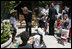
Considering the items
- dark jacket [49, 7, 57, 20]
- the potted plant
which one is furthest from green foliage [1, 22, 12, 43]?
dark jacket [49, 7, 57, 20]

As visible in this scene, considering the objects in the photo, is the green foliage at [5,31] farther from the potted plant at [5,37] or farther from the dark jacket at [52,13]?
the dark jacket at [52,13]

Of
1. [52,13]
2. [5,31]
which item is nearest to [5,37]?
[5,31]

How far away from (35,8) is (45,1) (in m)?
1.17

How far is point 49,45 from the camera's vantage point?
22.7ft

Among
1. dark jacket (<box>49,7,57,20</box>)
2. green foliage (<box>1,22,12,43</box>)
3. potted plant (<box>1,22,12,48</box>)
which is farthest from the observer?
dark jacket (<box>49,7,57,20</box>)

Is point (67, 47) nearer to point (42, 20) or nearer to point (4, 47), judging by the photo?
point (42, 20)

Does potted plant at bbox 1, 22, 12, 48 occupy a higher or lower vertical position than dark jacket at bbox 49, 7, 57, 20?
lower

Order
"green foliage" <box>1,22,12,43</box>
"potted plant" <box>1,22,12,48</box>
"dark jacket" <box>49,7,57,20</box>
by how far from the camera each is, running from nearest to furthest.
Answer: "potted plant" <box>1,22,12,48</box>
"green foliage" <box>1,22,12,43</box>
"dark jacket" <box>49,7,57,20</box>

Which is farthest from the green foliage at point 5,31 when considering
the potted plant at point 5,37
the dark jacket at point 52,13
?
the dark jacket at point 52,13

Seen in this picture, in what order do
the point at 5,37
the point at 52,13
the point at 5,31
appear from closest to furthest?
the point at 5,37 → the point at 5,31 → the point at 52,13

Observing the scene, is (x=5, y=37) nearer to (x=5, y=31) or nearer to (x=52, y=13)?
(x=5, y=31)

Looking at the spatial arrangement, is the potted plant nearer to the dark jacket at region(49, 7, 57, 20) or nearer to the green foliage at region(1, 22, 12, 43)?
the green foliage at region(1, 22, 12, 43)

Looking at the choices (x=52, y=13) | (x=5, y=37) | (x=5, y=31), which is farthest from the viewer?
(x=52, y=13)

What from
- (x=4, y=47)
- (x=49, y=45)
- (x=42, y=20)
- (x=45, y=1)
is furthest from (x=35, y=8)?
(x=4, y=47)
